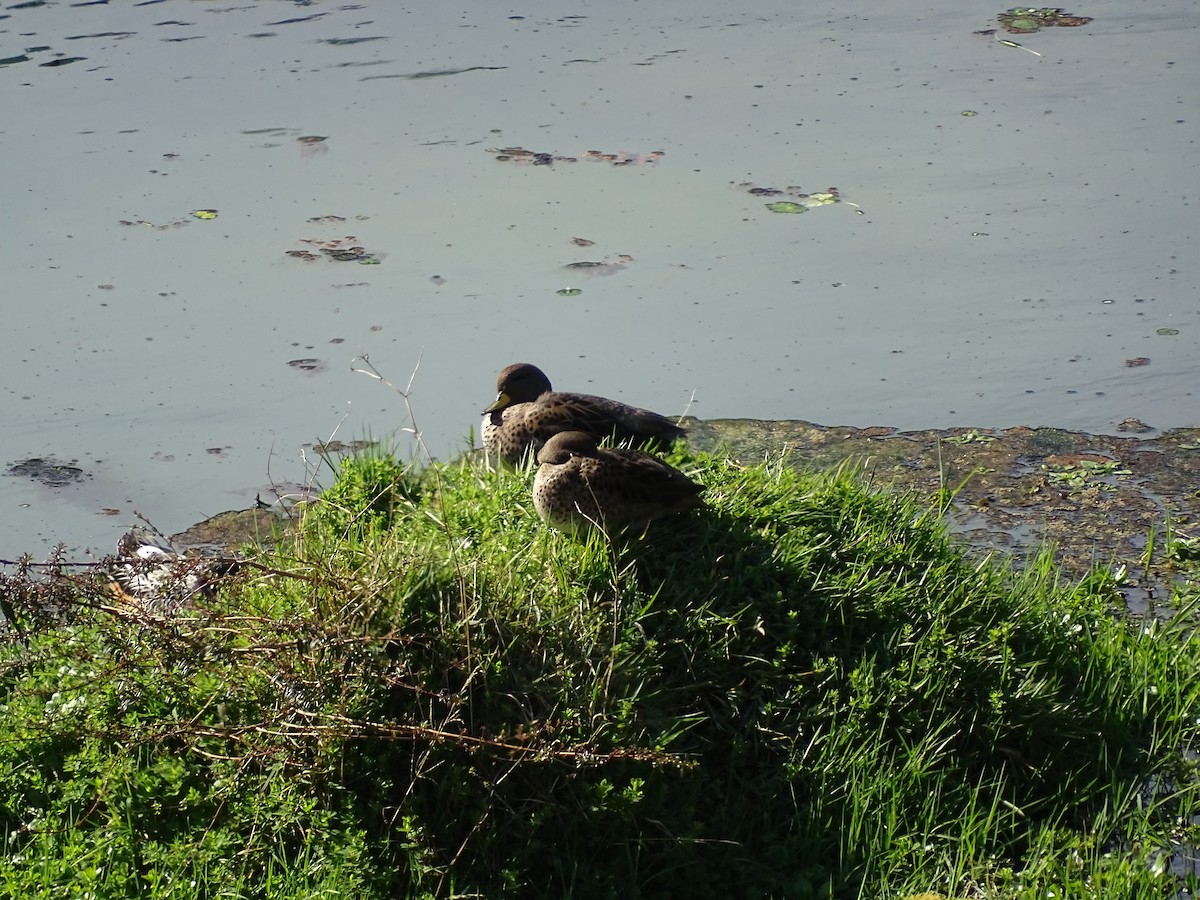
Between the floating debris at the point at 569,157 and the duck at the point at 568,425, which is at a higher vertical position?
the floating debris at the point at 569,157

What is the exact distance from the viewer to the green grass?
3.24 meters

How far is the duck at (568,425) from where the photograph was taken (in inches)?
175

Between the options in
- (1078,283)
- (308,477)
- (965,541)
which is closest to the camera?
(965,541)

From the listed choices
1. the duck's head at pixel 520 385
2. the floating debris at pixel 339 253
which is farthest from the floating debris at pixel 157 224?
the duck's head at pixel 520 385

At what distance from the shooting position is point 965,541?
4.82m

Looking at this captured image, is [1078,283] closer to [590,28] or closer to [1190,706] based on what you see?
[1190,706]

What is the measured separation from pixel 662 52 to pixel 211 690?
6697 mm

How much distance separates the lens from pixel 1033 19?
962cm

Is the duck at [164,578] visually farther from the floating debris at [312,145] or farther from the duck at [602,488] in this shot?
the floating debris at [312,145]

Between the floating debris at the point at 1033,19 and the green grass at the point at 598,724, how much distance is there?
6.48m

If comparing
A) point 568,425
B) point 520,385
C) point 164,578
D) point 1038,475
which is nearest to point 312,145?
point 520,385

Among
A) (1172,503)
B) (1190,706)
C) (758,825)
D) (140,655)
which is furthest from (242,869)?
(1172,503)

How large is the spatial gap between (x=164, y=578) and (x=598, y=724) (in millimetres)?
1436

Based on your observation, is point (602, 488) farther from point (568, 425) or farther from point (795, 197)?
point (795, 197)
